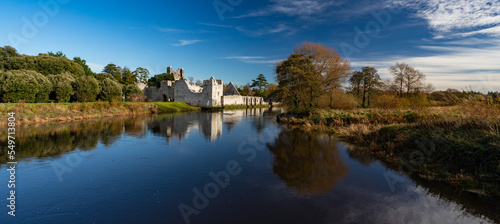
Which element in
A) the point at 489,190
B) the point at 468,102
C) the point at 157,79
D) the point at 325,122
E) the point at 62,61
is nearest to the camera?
the point at 489,190

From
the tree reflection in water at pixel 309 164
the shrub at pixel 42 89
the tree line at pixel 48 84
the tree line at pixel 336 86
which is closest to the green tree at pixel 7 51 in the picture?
the tree line at pixel 48 84

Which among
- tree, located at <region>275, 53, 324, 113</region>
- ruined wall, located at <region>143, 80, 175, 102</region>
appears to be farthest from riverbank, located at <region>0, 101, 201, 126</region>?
tree, located at <region>275, 53, 324, 113</region>

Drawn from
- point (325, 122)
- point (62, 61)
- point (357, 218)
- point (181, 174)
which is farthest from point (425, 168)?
point (62, 61)

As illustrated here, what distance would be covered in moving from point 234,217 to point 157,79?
190ft

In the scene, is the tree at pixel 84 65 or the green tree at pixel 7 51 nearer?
the green tree at pixel 7 51

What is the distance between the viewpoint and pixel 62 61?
38625 mm

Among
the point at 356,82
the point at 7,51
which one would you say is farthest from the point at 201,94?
the point at 7,51

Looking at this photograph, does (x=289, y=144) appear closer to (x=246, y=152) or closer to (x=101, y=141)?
(x=246, y=152)

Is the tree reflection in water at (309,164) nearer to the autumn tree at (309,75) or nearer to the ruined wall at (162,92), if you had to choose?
the autumn tree at (309,75)

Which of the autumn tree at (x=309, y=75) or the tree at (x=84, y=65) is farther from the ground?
the tree at (x=84, y=65)

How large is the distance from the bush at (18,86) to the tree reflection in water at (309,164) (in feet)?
83.5

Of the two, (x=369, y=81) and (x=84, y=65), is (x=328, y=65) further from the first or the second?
(x=84, y=65)

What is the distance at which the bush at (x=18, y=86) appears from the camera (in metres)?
21.4

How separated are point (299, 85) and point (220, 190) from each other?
691 inches
